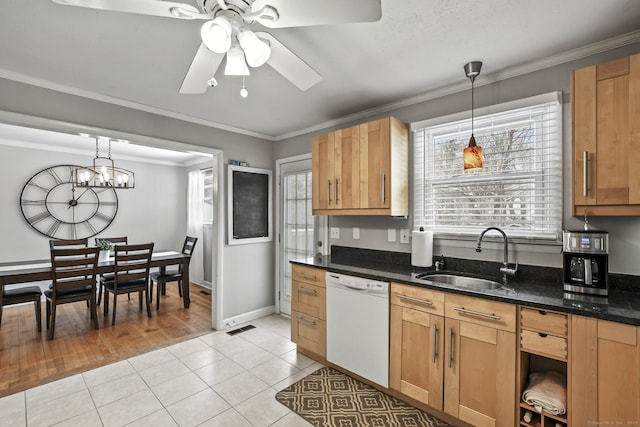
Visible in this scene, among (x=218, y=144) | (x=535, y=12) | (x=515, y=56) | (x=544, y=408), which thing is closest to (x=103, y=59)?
(x=218, y=144)

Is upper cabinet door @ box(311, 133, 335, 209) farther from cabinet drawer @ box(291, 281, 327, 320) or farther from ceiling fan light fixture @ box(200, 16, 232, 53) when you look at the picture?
ceiling fan light fixture @ box(200, 16, 232, 53)

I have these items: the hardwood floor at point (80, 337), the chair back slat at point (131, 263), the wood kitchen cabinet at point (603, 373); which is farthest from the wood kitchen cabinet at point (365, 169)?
the chair back slat at point (131, 263)

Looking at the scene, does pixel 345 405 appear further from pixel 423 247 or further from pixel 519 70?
pixel 519 70

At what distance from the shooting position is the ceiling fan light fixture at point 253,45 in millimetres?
1239

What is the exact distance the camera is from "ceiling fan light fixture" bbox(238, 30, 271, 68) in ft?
4.07

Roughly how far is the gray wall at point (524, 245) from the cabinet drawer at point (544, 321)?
628 mm

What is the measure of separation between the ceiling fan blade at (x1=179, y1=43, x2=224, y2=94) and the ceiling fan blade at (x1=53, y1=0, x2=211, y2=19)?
0.21 m

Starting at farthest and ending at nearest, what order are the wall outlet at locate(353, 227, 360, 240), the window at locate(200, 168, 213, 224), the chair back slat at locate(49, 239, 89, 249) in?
the window at locate(200, 168, 213, 224) < the chair back slat at locate(49, 239, 89, 249) < the wall outlet at locate(353, 227, 360, 240)

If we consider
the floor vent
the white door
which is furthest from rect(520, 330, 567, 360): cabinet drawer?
the floor vent

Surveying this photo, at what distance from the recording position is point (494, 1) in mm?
1520

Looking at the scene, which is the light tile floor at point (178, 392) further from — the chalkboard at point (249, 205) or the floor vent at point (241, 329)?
the chalkboard at point (249, 205)

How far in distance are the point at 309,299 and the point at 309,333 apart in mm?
329

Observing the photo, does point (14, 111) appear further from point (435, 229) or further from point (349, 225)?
point (435, 229)

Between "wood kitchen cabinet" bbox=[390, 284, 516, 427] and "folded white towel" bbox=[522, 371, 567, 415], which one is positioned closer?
"folded white towel" bbox=[522, 371, 567, 415]
